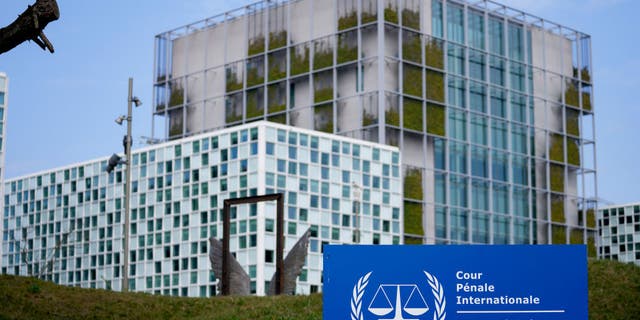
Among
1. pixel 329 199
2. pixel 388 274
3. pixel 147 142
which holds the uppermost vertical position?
pixel 147 142

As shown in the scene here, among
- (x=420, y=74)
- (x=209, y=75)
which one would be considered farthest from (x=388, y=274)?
(x=209, y=75)

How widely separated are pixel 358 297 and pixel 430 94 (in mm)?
90290

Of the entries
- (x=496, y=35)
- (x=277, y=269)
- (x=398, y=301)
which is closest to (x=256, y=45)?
(x=496, y=35)

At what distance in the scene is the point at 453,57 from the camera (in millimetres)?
114312

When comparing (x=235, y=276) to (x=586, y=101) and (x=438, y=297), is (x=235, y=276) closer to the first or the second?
(x=438, y=297)

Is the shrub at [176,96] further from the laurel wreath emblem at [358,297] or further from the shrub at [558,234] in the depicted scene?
the laurel wreath emblem at [358,297]

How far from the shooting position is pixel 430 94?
364ft

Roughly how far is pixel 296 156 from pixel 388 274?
71.7 m

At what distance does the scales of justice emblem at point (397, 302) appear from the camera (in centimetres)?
2156

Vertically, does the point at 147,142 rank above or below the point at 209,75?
below

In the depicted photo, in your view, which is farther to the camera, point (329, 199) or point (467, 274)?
point (329, 199)

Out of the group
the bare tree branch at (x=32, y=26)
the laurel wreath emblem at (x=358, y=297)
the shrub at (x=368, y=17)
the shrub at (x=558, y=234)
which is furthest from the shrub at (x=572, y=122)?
the bare tree branch at (x=32, y=26)

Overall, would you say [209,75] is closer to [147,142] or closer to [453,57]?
[147,142]

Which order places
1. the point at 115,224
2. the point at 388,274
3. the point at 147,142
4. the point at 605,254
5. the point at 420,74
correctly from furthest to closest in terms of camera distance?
the point at 605,254 → the point at 147,142 → the point at 420,74 → the point at 115,224 → the point at 388,274
